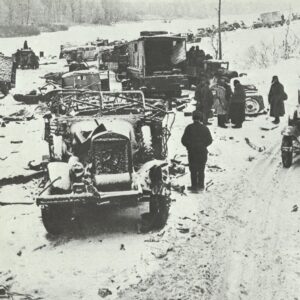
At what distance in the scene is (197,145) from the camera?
30.1ft

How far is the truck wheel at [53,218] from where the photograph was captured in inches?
285

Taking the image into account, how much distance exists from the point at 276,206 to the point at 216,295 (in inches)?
132

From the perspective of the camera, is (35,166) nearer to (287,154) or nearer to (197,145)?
(197,145)

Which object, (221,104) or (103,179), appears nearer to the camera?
(103,179)

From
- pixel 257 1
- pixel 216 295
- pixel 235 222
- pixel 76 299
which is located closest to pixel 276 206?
pixel 235 222

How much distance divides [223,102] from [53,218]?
9131 millimetres

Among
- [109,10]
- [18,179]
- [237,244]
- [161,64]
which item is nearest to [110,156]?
[237,244]

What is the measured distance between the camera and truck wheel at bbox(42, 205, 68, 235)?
285 inches

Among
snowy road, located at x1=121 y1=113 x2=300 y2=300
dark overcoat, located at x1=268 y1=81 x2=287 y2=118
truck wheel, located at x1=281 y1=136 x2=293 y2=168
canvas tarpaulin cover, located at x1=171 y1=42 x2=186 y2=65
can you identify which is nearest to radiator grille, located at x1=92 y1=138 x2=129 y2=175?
snowy road, located at x1=121 y1=113 x2=300 y2=300

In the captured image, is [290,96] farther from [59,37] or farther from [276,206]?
[59,37]

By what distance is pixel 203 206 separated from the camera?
27.6 ft

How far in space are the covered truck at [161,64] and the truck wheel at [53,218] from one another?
15.4m

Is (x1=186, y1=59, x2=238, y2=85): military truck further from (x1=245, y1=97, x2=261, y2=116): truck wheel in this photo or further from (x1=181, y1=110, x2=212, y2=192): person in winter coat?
(x1=181, y1=110, x2=212, y2=192): person in winter coat

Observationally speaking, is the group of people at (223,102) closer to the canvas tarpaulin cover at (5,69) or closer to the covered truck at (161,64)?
the covered truck at (161,64)
